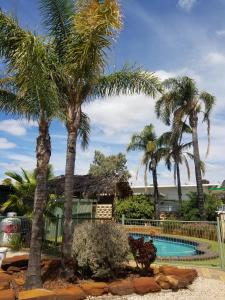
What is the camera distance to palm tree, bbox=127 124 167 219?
33812mm

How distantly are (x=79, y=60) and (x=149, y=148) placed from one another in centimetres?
2557

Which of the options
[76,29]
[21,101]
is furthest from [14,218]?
[76,29]

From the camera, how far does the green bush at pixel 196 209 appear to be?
25.4 m

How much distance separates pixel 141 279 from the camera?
816 centimetres

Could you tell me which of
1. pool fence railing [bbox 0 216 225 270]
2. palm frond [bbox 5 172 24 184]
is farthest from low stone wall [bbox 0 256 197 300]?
palm frond [bbox 5 172 24 184]

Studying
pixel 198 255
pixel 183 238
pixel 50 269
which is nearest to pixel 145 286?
pixel 50 269

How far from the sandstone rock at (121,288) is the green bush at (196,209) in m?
17.9

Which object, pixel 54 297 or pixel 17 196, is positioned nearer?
pixel 54 297

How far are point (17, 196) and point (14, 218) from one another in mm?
2229

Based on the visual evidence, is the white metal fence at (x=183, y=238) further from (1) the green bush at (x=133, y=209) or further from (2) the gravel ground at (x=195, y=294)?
(1) the green bush at (x=133, y=209)

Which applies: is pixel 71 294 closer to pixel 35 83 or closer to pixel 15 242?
pixel 35 83

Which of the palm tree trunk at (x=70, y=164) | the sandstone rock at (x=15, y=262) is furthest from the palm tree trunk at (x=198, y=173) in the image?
the palm tree trunk at (x=70, y=164)

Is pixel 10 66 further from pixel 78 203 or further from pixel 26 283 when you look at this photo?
pixel 78 203

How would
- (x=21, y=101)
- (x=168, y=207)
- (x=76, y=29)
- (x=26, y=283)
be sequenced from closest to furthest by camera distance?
(x=26, y=283) < (x=76, y=29) < (x=21, y=101) < (x=168, y=207)
